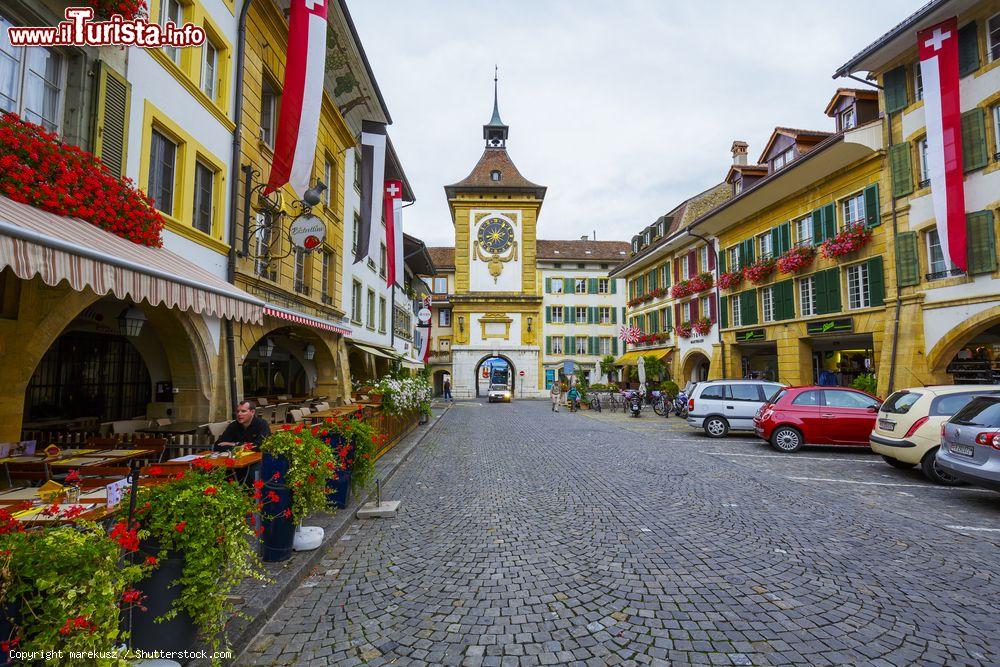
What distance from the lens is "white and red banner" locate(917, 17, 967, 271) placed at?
1227 cm

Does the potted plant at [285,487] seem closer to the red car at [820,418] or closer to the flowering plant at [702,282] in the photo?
the red car at [820,418]

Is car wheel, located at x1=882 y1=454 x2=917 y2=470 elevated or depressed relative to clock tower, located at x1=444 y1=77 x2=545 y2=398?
depressed

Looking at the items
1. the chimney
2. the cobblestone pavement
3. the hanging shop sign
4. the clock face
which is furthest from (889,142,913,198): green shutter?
the clock face

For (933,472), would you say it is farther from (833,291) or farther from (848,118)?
(848,118)

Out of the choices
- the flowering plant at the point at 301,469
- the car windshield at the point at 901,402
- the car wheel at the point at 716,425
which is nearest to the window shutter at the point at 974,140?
the car windshield at the point at 901,402

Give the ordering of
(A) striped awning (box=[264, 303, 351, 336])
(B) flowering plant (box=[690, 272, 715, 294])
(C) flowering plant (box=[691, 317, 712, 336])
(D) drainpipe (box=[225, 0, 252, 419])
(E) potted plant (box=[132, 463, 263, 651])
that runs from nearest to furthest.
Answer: (E) potted plant (box=[132, 463, 263, 651]) → (D) drainpipe (box=[225, 0, 252, 419]) → (A) striped awning (box=[264, 303, 351, 336]) → (C) flowering plant (box=[691, 317, 712, 336]) → (B) flowering plant (box=[690, 272, 715, 294])

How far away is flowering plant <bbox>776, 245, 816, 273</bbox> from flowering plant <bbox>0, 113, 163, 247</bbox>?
1983cm

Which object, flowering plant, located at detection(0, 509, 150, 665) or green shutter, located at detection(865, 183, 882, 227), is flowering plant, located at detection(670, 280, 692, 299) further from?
flowering plant, located at detection(0, 509, 150, 665)

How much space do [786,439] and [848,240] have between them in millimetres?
8589

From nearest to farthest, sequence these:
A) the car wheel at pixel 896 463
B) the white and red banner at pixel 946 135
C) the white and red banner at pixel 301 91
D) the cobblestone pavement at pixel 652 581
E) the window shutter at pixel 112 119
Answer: the cobblestone pavement at pixel 652 581
the window shutter at pixel 112 119
the car wheel at pixel 896 463
the white and red banner at pixel 301 91
the white and red banner at pixel 946 135

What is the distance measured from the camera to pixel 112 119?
6914mm

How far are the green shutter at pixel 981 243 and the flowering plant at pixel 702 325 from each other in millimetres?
11826

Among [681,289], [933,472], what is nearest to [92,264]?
[933,472]

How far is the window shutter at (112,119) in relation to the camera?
→ 6.66m
